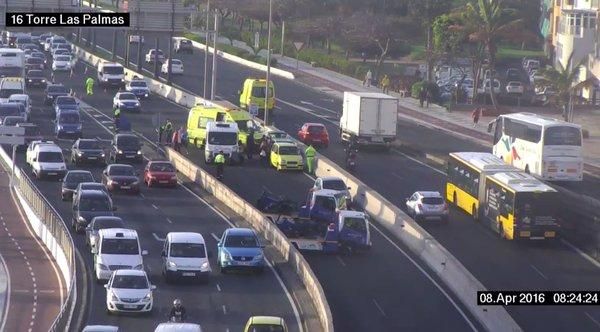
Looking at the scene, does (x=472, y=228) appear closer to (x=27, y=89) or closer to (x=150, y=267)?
(x=150, y=267)

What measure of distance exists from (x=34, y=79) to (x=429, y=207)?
5169 centimetres

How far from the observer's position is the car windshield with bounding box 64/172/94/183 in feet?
218

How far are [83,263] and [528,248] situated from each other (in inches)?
675

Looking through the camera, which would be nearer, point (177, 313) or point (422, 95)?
point (177, 313)

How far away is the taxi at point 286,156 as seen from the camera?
74.1 meters

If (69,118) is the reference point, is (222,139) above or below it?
above

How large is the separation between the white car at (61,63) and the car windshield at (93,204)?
193 ft

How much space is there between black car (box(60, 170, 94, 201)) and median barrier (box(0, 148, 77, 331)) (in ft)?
3.81

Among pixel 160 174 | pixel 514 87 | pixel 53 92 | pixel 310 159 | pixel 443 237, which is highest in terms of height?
pixel 53 92

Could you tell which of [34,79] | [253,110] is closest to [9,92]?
[34,79]

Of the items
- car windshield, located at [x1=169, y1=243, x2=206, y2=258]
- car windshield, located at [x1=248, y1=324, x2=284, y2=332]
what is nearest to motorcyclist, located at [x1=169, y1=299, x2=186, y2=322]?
car windshield, located at [x1=248, y1=324, x2=284, y2=332]

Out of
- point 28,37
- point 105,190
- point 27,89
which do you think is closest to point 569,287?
point 105,190

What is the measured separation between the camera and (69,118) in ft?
277

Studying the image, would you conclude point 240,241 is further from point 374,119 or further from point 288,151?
point 374,119
